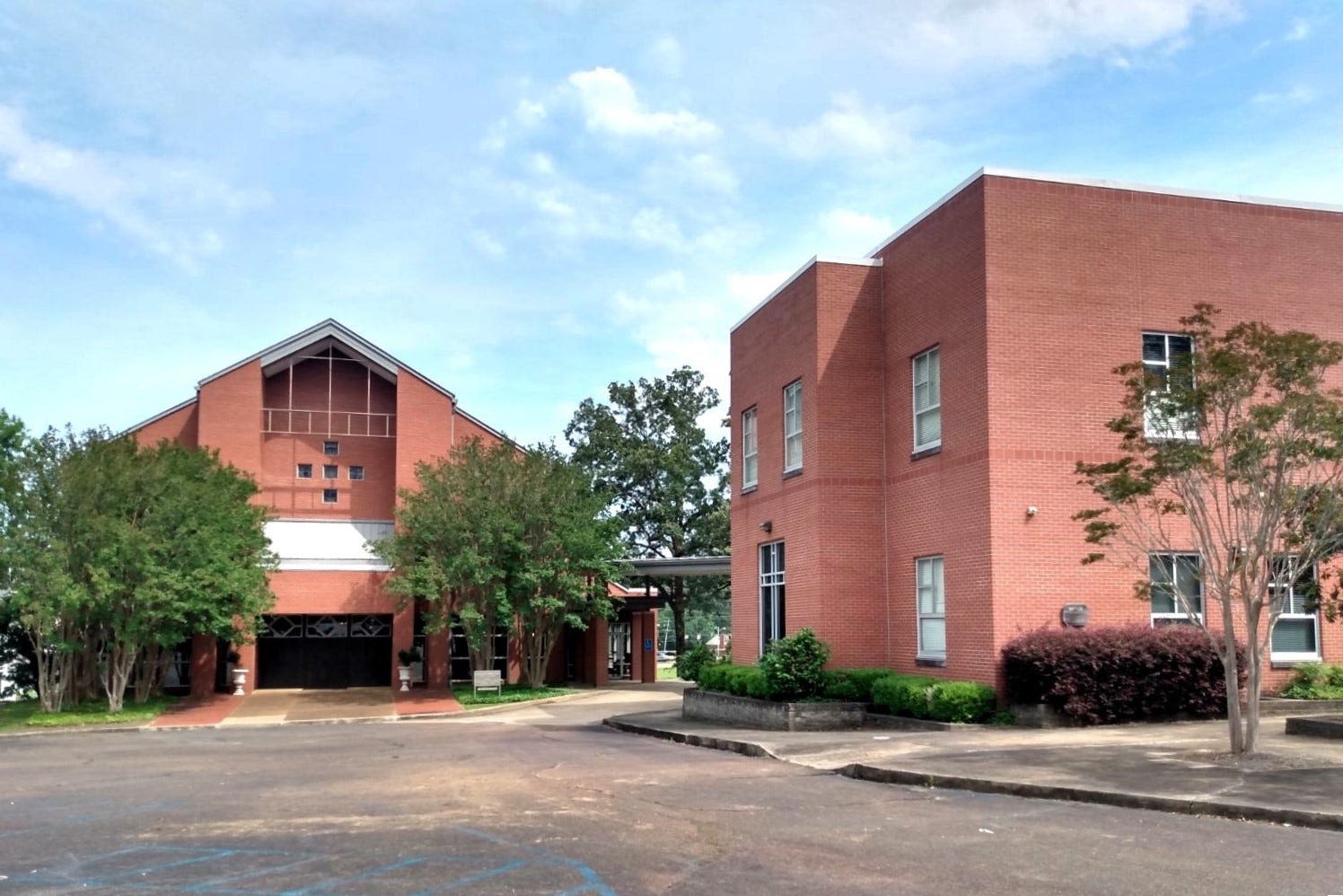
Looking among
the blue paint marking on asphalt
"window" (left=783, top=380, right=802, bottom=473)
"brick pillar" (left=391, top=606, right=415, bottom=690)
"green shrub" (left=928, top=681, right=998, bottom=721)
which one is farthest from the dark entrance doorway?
the blue paint marking on asphalt

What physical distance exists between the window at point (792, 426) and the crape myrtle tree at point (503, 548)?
11010 mm

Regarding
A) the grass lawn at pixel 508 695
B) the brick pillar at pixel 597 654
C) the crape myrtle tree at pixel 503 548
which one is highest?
the crape myrtle tree at pixel 503 548

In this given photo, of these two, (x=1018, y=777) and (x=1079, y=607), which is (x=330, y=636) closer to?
(x=1079, y=607)

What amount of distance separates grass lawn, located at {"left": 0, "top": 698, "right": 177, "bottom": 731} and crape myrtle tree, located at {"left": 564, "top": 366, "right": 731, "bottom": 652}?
1984 cm

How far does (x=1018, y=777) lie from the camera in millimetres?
11992

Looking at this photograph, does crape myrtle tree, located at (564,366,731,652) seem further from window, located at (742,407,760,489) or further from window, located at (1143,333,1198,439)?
window, located at (1143,333,1198,439)

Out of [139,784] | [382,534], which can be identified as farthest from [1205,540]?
[382,534]

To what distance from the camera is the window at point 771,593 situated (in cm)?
2425

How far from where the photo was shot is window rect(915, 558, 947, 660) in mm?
19984

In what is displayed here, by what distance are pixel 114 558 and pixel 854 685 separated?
1785cm

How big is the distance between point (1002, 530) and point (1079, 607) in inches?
63.3

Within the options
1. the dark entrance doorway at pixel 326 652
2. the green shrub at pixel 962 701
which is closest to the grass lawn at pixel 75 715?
the dark entrance doorway at pixel 326 652

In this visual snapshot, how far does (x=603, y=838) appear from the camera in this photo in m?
9.64

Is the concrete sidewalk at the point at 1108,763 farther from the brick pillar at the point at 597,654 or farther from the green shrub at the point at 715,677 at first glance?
the brick pillar at the point at 597,654
